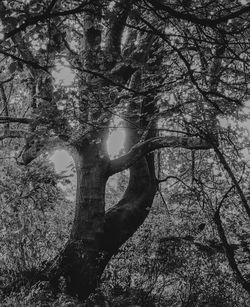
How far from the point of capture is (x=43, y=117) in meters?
4.17

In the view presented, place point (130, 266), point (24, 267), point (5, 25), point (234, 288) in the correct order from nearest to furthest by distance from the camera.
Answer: point (5, 25)
point (24, 267)
point (234, 288)
point (130, 266)

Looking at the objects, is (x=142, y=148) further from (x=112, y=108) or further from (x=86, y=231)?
(x=112, y=108)

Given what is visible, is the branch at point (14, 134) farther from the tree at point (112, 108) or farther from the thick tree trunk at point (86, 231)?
the thick tree trunk at point (86, 231)

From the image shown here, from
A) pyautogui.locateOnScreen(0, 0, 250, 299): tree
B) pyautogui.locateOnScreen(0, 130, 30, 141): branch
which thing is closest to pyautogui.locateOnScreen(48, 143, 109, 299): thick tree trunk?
pyautogui.locateOnScreen(0, 0, 250, 299): tree

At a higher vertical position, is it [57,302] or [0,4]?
[0,4]

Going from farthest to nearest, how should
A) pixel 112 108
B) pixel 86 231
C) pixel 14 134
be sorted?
pixel 14 134 < pixel 86 231 < pixel 112 108

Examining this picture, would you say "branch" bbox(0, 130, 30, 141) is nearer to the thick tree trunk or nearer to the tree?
the tree

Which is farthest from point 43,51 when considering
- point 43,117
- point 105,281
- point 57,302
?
point 105,281

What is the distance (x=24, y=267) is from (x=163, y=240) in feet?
8.36

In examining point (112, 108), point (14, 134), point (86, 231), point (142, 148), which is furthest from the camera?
point (142, 148)

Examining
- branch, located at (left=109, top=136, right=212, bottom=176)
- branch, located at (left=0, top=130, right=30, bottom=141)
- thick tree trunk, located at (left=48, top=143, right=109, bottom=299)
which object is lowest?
thick tree trunk, located at (left=48, top=143, right=109, bottom=299)

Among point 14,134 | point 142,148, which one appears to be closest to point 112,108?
point 142,148

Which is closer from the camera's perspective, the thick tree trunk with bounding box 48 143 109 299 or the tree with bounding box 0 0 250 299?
the tree with bounding box 0 0 250 299

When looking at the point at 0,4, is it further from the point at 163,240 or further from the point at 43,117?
the point at 163,240
